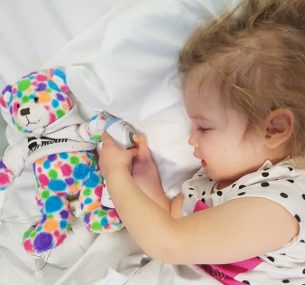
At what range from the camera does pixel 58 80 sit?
1.00 metres

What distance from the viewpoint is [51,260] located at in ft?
3.48

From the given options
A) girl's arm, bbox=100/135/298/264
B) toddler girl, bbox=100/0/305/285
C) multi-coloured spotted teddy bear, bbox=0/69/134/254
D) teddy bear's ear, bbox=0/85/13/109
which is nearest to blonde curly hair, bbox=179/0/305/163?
toddler girl, bbox=100/0/305/285

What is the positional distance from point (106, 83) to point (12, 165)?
29cm

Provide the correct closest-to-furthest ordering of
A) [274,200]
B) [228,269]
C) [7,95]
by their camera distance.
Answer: [274,200] < [228,269] < [7,95]

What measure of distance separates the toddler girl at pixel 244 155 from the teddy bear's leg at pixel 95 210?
9cm

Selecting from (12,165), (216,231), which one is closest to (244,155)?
(216,231)

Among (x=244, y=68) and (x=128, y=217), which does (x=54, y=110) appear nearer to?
(x=128, y=217)

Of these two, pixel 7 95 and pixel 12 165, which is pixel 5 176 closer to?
pixel 12 165

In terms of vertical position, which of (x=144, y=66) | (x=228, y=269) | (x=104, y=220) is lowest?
(x=228, y=269)

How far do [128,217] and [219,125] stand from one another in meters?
0.24

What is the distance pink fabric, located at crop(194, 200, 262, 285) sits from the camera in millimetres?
889

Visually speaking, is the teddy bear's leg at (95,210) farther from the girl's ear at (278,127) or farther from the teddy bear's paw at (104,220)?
the girl's ear at (278,127)

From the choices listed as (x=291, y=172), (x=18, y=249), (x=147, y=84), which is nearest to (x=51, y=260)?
(x=18, y=249)

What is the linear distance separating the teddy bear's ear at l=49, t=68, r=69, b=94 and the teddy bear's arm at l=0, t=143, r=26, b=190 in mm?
152
